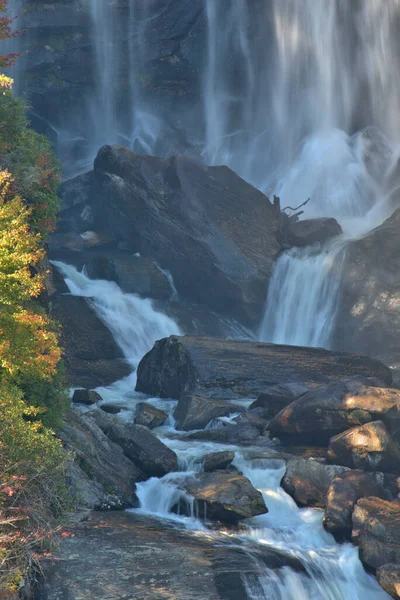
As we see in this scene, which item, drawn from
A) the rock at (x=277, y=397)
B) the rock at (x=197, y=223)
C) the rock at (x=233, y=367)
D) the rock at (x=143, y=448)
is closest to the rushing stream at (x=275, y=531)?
the rock at (x=143, y=448)

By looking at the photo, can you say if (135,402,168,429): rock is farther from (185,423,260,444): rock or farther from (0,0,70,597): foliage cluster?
(0,0,70,597): foliage cluster

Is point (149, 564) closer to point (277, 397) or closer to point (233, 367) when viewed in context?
point (277, 397)

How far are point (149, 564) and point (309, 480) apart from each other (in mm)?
→ 6562

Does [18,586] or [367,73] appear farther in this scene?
[367,73]

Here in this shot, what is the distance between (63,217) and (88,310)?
708 inches

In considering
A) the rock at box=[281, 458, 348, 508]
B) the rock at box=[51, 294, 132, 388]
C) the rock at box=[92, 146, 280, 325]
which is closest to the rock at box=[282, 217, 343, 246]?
the rock at box=[92, 146, 280, 325]

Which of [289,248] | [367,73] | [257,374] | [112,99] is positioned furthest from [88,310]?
[367,73]

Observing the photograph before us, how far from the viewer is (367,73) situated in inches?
2410

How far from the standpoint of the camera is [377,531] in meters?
15.5

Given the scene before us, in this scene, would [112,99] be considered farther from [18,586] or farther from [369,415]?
[18,586]

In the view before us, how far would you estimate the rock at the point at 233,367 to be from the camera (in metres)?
29.0

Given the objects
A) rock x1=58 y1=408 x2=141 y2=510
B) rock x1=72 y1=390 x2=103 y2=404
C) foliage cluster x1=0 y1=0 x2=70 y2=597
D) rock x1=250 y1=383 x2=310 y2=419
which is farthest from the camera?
rock x1=72 y1=390 x2=103 y2=404

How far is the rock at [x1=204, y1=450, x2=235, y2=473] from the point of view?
66.5ft

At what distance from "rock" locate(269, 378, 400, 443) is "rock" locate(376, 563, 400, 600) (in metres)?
7.45
